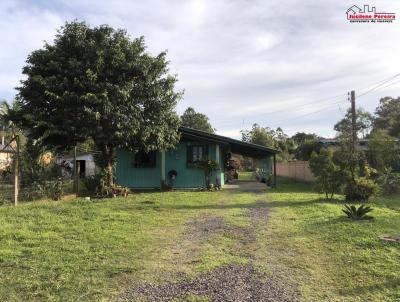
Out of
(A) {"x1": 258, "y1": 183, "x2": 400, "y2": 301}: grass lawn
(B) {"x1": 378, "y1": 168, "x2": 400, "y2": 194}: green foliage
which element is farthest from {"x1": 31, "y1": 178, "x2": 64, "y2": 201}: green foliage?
(B) {"x1": 378, "y1": 168, "x2": 400, "y2": 194}: green foliage

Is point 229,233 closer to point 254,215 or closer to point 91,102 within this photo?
point 254,215

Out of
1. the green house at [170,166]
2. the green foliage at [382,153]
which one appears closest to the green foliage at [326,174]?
the green house at [170,166]

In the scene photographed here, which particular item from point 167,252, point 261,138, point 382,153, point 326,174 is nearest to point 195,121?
point 261,138

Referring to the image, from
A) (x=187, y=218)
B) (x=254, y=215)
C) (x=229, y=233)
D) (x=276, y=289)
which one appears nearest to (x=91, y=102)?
(x=187, y=218)

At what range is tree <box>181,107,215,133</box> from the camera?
71.8 meters

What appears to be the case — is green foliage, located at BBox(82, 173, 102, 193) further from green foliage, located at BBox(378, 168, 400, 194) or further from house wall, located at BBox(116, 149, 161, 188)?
green foliage, located at BBox(378, 168, 400, 194)

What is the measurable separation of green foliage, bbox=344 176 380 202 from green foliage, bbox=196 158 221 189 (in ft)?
21.9

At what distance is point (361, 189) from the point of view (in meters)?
15.2

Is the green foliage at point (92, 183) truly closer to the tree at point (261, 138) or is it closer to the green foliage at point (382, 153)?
the green foliage at point (382, 153)

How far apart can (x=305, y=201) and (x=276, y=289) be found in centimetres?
1017

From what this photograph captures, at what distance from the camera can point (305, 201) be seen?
15.1 m

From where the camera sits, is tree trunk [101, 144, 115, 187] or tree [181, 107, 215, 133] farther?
tree [181, 107, 215, 133]

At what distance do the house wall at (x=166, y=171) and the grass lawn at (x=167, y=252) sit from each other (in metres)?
9.18

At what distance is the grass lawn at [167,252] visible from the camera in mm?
5461
